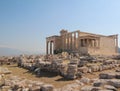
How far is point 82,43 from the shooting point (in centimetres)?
4434

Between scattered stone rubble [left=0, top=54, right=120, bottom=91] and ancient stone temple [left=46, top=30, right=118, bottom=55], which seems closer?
scattered stone rubble [left=0, top=54, right=120, bottom=91]

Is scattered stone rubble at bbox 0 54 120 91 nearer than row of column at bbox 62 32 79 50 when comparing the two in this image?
Yes

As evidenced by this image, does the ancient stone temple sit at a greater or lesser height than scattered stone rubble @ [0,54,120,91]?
greater

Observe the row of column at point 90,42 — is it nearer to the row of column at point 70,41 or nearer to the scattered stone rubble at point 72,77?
the row of column at point 70,41

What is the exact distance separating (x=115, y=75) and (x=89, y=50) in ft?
100

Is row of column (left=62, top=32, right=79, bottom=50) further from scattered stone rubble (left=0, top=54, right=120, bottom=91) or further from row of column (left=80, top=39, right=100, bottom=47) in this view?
scattered stone rubble (left=0, top=54, right=120, bottom=91)

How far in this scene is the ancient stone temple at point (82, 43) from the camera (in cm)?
4281

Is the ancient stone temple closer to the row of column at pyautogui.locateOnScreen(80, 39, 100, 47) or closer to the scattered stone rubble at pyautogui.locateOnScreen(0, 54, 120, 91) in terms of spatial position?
the row of column at pyautogui.locateOnScreen(80, 39, 100, 47)

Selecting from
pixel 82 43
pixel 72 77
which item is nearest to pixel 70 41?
pixel 82 43

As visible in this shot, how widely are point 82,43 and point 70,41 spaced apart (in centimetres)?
309

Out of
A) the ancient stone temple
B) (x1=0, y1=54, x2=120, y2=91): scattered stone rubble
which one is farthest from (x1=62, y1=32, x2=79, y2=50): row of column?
(x1=0, y1=54, x2=120, y2=91): scattered stone rubble

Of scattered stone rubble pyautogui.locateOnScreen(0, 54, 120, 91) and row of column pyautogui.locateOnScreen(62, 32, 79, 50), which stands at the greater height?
row of column pyautogui.locateOnScreen(62, 32, 79, 50)

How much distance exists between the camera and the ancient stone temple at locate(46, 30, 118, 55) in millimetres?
→ 42812

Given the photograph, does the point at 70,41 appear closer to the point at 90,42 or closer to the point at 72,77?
the point at 90,42
